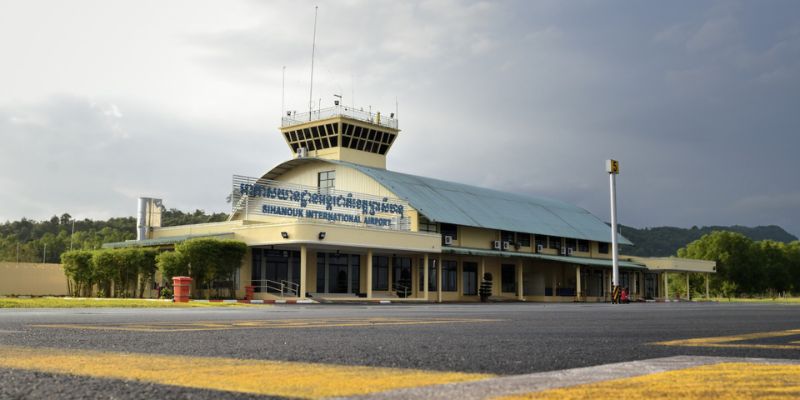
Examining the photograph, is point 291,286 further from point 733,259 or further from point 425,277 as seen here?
point 733,259

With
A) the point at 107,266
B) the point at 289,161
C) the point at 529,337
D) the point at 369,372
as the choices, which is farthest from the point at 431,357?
the point at 289,161

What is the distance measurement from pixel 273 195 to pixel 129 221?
283 ft

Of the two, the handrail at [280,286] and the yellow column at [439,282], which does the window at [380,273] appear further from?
the handrail at [280,286]

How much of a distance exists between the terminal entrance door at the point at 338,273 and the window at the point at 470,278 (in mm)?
9631

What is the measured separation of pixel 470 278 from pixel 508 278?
4873 millimetres

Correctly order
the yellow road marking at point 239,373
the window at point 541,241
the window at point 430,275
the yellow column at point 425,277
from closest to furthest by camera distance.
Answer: the yellow road marking at point 239,373 → the yellow column at point 425,277 → the window at point 430,275 → the window at point 541,241

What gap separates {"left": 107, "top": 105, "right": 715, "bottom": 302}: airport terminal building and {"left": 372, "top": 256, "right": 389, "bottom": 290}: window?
7cm

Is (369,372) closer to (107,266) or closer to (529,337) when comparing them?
(529,337)

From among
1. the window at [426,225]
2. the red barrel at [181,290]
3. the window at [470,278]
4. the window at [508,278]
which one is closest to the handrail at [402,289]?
the window at [426,225]

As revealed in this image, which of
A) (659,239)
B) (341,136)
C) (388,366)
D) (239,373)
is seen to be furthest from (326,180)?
(659,239)

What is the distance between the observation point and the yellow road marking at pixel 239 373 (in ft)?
14.3

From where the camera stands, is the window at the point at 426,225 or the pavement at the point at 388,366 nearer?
the pavement at the point at 388,366

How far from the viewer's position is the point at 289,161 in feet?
177

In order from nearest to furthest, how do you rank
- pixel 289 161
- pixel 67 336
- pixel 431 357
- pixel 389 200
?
pixel 431 357 < pixel 67 336 < pixel 389 200 < pixel 289 161
